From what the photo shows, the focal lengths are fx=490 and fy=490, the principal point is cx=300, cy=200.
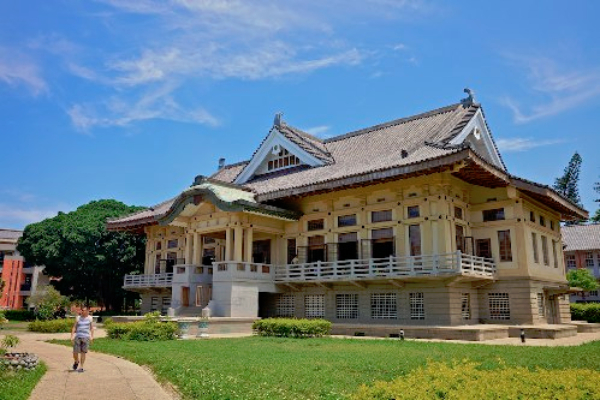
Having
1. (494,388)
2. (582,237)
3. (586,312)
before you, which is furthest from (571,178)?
(494,388)

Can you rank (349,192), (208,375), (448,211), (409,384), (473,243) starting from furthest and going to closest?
(349,192)
(473,243)
(448,211)
(208,375)
(409,384)

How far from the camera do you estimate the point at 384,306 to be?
2503cm

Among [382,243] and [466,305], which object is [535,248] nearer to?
[466,305]

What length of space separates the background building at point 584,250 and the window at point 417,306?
3802 centimetres

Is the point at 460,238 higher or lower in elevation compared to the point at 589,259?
lower

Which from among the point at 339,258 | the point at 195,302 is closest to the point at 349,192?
the point at 339,258

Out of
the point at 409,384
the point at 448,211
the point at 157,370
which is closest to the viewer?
the point at 409,384

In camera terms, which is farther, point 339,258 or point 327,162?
point 327,162

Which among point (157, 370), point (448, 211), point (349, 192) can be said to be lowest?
point (157, 370)

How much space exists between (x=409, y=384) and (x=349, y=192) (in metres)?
21.1

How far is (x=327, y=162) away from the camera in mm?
31344

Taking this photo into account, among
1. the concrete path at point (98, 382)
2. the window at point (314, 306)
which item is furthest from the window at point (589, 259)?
the concrete path at point (98, 382)

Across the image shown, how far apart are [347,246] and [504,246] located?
810 centimetres

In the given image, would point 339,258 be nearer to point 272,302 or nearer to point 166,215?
point 272,302
